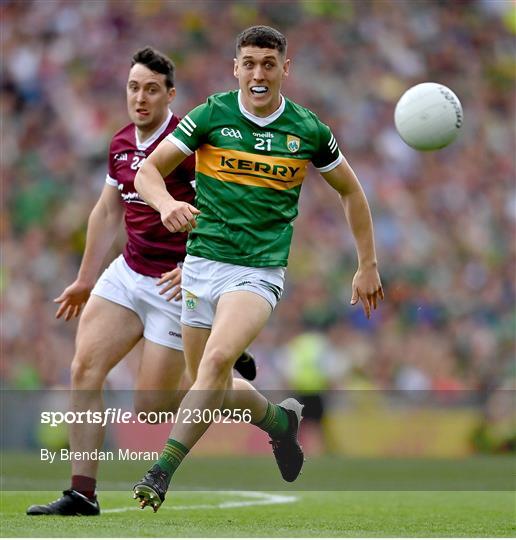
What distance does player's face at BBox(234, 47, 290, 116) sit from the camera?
690 centimetres

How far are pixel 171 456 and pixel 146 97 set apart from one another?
2635 mm

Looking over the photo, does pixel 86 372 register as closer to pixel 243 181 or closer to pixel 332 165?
pixel 243 181

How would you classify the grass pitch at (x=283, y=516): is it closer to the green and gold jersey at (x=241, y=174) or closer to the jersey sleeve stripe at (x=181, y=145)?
the green and gold jersey at (x=241, y=174)

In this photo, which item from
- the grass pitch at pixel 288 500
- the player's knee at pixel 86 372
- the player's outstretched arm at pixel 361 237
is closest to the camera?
the grass pitch at pixel 288 500

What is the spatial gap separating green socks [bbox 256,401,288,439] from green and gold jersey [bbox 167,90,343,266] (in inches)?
50.3

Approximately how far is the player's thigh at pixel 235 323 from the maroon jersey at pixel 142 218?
125 cm

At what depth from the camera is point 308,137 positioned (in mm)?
7094

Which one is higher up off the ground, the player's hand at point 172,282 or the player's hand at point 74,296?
the player's hand at point 74,296

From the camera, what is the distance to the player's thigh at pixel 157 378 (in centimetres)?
798

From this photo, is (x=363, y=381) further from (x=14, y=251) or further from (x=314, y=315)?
(x=14, y=251)

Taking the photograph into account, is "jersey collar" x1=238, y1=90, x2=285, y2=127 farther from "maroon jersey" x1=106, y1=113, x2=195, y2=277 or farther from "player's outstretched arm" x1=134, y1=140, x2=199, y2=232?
"maroon jersey" x1=106, y1=113, x2=195, y2=277

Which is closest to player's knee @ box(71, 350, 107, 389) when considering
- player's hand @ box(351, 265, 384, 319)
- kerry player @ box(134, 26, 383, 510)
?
kerry player @ box(134, 26, 383, 510)

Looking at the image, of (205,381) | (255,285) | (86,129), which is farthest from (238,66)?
(86,129)

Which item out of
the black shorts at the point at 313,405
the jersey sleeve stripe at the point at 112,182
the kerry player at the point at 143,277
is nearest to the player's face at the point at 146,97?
the kerry player at the point at 143,277
